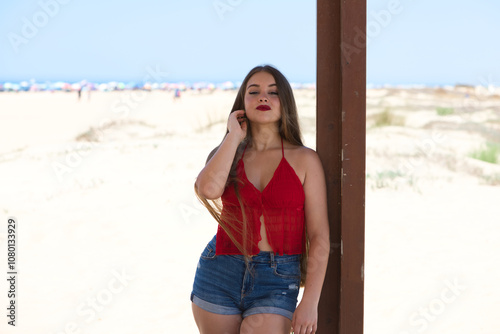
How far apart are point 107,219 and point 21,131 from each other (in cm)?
1469

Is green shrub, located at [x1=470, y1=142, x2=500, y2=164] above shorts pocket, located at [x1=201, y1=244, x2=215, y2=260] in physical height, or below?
below

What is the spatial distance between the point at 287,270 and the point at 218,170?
0.46 m

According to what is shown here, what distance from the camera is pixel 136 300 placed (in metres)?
4.14

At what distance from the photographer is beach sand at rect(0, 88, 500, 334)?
3.84 m

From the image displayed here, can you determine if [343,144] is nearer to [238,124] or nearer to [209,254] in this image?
[238,124]

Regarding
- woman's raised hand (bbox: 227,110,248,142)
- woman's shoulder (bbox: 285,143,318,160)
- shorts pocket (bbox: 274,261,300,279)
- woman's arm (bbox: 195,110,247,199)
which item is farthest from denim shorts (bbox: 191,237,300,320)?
woman's raised hand (bbox: 227,110,248,142)

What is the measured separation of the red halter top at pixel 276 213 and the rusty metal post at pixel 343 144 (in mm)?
136

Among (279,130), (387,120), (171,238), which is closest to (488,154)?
(387,120)

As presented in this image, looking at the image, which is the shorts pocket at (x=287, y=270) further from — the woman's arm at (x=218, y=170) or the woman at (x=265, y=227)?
the woman's arm at (x=218, y=170)

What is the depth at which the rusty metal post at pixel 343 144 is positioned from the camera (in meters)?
1.95

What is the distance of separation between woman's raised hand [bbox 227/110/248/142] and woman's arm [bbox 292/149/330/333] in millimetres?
281

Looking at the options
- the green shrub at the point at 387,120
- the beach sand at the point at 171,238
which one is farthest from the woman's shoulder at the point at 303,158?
the green shrub at the point at 387,120

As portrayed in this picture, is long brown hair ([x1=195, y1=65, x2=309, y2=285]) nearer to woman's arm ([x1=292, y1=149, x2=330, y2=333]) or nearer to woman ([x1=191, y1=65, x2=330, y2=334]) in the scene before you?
woman ([x1=191, y1=65, x2=330, y2=334])

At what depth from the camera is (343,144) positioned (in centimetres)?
197
